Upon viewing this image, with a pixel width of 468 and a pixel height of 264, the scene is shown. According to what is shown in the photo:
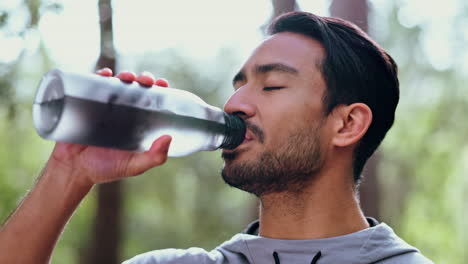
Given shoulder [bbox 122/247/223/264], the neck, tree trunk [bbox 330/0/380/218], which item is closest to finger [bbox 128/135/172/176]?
shoulder [bbox 122/247/223/264]

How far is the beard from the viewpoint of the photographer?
2.11 metres

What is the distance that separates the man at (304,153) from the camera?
6.91ft

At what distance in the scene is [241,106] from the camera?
213cm

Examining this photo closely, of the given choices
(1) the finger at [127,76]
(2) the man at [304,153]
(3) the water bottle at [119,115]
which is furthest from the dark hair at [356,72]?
(1) the finger at [127,76]

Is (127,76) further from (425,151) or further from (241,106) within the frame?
(425,151)

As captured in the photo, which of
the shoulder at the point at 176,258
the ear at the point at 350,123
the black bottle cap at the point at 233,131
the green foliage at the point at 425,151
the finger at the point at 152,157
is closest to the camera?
→ the finger at the point at 152,157

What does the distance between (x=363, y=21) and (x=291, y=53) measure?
9.42 feet

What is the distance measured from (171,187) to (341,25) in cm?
1007

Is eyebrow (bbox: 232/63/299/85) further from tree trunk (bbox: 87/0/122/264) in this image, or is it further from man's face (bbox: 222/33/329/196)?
tree trunk (bbox: 87/0/122/264)

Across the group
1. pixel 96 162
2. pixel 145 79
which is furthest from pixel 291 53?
pixel 96 162

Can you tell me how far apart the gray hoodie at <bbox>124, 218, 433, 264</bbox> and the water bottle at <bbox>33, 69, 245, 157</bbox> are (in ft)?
1.51

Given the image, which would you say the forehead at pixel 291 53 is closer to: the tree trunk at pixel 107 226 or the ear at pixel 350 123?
the ear at pixel 350 123

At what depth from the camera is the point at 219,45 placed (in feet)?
41.4

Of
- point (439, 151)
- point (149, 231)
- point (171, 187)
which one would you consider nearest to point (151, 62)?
point (171, 187)
